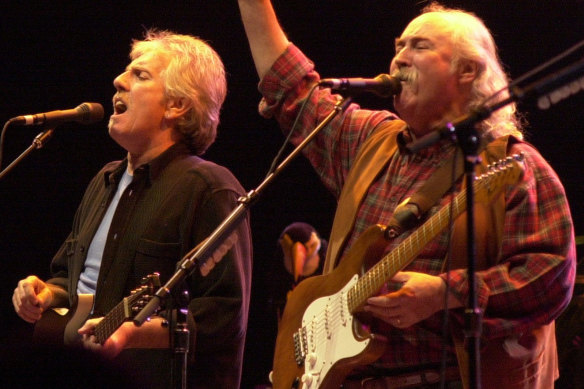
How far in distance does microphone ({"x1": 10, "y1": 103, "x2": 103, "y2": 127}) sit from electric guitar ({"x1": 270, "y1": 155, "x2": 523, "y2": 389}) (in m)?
1.13

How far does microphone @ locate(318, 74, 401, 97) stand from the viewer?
2.51m

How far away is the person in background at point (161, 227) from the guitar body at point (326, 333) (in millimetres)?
322

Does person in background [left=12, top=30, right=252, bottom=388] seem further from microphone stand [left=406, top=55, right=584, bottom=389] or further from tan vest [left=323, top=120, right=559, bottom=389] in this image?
microphone stand [left=406, top=55, right=584, bottom=389]

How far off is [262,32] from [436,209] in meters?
0.92

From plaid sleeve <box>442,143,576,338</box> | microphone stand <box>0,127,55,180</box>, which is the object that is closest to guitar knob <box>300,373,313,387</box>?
plaid sleeve <box>442,143,576,338</box>

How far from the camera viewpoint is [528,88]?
6.13 feet

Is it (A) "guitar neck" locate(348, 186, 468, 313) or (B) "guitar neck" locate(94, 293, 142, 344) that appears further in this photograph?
(B) "guitar neck" locate(94, 293, 142, 344)

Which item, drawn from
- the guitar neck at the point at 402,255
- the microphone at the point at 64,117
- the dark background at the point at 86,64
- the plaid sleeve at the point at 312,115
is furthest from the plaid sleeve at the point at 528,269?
the dark background at the point at 86,64

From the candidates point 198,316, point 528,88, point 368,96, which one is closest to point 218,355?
point 198,316

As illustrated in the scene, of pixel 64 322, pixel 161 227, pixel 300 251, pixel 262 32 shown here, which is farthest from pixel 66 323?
pixel 300 251

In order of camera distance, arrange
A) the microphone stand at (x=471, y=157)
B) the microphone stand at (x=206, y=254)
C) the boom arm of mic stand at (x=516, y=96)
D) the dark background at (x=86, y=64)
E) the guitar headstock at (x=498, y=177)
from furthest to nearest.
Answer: the dark background at (x=86, y=64) → the microphone stand at (x=206, y=254) → the guitar headstock at (x=498, y=177) → the microphone stand at (x=471, y=157) → the boom arm of mic stand at (x=516, y=96)

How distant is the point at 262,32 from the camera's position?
2.96 meters

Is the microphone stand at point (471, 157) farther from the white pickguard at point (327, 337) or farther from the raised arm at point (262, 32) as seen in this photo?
the raised arm at point (262, 32)

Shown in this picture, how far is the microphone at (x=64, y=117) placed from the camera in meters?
3.16
